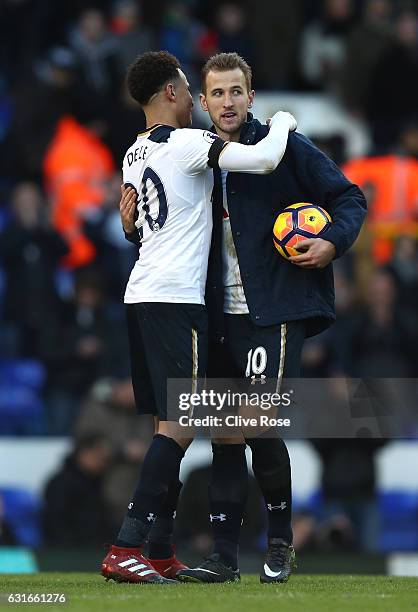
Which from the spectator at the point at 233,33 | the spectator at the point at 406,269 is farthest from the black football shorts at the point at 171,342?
the spectator at the point at 233,33

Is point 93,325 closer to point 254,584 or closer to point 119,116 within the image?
point 119,116

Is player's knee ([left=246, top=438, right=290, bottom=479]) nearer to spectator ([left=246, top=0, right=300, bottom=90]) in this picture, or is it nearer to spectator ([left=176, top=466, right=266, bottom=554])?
spectator ([left=176, top=466, right=266, bottom=554])

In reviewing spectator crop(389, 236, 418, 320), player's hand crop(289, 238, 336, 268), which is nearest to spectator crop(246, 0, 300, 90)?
spectator crop(389, 236, 418, 320)

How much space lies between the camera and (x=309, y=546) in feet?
36.1

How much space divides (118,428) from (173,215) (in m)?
4.80

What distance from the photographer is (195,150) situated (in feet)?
23.1

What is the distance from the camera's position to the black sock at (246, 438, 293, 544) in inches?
282

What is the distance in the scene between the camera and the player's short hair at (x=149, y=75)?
726 cm

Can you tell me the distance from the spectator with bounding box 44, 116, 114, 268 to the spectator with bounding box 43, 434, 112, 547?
108 inches

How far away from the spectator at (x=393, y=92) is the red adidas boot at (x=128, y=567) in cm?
883

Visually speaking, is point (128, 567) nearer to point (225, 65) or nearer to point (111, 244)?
point (225, 65)

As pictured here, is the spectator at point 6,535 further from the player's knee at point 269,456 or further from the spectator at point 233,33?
the spectator at point 233,33

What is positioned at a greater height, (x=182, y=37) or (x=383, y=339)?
(x=182, y=37)

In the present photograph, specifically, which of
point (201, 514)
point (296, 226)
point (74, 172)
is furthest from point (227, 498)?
point (74, 172)
